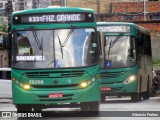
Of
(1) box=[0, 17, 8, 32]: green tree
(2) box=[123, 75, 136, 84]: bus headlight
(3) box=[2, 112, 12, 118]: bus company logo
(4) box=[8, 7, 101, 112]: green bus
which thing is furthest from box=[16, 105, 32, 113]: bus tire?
(1) box=[0, 17, 8, 32]: green tree

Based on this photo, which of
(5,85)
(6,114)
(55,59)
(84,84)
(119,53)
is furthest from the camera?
(5,85)

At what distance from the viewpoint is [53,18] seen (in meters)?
15.1

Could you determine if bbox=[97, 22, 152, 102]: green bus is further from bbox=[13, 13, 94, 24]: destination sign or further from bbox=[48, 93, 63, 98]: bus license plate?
bbox=[48, 93, 63, 98]: bus license plate

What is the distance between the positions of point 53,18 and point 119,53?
7.50 m

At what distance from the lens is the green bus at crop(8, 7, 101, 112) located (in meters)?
14.6

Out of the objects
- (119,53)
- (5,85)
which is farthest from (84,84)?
(5,85)

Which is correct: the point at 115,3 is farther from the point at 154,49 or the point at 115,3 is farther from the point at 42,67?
the point at 42,67

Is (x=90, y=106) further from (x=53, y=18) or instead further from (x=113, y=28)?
(x=113, y=28)

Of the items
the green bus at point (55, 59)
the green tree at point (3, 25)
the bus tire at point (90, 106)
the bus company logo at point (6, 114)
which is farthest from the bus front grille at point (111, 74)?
the green tree at point (3, 25)

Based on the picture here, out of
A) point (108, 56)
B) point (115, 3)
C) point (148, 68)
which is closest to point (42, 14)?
point (108, 56)

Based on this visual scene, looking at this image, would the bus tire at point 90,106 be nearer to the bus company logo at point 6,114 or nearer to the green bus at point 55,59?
the green bus at point 55,59

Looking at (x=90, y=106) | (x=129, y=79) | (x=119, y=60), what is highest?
(x=119, y=60)

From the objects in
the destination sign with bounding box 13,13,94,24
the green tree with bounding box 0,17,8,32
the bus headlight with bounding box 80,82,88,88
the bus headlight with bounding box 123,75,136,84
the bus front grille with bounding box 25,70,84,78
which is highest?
the destination sign with bounding box 13,13,94,24

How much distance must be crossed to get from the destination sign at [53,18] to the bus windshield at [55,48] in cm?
30
